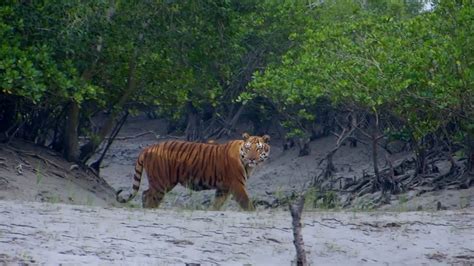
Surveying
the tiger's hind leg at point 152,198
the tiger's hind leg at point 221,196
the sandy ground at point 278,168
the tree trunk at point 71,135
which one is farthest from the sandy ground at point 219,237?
the sandy ground at point 278,168

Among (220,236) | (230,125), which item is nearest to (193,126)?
(230,125)

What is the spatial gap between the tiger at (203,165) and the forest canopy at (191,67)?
1304mm

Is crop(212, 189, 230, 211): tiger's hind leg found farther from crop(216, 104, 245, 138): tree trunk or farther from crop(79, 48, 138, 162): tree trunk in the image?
crop(216, 104, 245, 138): tree trunk

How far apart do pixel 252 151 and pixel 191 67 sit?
132 inches

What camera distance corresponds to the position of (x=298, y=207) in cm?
808

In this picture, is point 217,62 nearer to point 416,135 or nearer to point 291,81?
point 291,81

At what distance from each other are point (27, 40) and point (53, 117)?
2947 mm

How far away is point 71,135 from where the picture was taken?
16.7 meters

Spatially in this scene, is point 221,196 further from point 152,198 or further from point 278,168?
point 278,168

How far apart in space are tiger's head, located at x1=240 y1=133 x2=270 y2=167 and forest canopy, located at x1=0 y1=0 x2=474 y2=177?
71.1 inches

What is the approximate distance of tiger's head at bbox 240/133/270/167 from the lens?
13898mm

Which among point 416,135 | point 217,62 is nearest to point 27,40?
point 217,62

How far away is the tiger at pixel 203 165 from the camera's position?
45.7 ft

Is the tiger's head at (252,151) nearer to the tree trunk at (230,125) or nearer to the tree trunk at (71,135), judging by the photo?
the tree trunk at (71,135)
